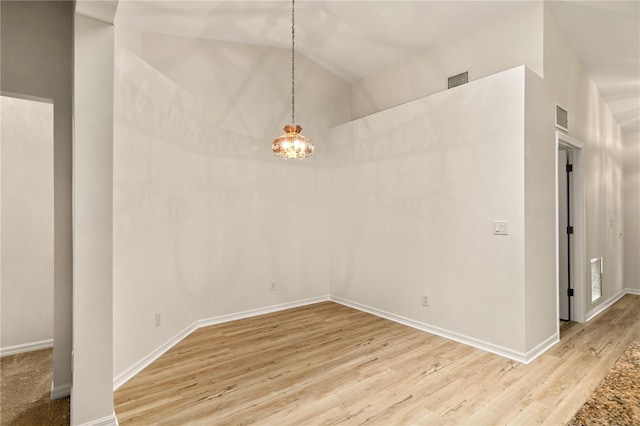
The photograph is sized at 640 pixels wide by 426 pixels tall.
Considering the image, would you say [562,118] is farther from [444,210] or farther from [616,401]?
[616,401]

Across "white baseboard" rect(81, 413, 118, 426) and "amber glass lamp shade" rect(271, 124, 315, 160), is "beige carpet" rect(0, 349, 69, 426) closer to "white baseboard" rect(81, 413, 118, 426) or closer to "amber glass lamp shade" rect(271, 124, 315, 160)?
"white baseboard" rect(81, 413, 118, 426)

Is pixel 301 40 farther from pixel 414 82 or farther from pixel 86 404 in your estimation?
pixel 86 404

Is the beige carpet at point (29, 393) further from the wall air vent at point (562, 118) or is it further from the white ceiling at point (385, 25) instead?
the wall air vent at point (562, 118)

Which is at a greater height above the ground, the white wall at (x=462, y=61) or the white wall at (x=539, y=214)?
the white wall at (x=462, y=61)

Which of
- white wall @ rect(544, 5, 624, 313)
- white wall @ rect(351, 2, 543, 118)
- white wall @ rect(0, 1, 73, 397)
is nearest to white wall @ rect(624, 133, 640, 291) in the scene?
white wall @ rect(544, 5, 624, 313)

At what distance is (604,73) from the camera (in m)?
4.25

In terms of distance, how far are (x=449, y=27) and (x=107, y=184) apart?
3.96 m

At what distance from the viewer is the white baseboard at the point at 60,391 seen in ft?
8.29

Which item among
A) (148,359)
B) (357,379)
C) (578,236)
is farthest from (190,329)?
(578,236)

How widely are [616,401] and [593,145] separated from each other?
4.94 meters

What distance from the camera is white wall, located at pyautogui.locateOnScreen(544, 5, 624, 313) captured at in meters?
3.53

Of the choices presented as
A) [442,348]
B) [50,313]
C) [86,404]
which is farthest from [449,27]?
[50,313]

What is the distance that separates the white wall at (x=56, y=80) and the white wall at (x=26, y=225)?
1.26m

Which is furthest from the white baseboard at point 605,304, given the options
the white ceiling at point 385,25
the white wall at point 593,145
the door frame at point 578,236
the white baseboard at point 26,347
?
the white baseboard at point 26,347
